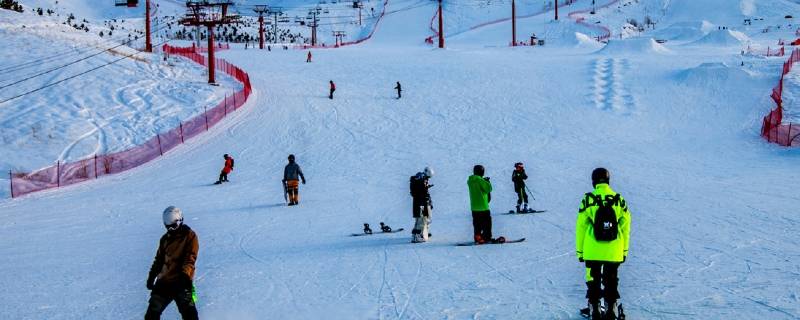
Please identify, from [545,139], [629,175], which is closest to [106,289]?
[629,175]

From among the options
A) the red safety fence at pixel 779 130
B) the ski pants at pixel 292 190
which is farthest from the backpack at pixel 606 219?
the red safety fence at pixel 779 130

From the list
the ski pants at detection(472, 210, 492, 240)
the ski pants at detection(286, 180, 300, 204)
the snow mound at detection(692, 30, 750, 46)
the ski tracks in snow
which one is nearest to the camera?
the ski pants at detection(472, 210, 492, 240)

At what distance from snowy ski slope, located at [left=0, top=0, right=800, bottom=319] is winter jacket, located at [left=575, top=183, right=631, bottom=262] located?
1.40m

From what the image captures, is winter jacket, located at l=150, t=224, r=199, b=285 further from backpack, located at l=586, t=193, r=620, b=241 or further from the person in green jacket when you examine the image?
the person in green jacket

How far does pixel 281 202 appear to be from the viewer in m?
20.2

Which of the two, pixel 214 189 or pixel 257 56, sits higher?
pixel 257 56

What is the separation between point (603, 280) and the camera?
7230mm

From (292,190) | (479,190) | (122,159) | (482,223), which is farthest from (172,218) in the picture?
(122,159)

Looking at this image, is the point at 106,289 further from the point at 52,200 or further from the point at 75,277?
the point at 52,200

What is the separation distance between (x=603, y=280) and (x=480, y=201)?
16.1 feet

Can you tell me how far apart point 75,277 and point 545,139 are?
21.8 metres

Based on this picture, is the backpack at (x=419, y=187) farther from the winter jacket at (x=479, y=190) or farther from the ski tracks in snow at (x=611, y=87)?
the ski tracks in snow at (x=611, y=87)

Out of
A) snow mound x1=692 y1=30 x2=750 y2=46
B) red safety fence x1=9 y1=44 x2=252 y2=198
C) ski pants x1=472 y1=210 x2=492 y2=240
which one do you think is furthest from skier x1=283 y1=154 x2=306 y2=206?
snow mound x1=692 y1=30 x2=750 y2=46

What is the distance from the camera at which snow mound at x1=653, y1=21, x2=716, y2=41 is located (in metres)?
71.5
